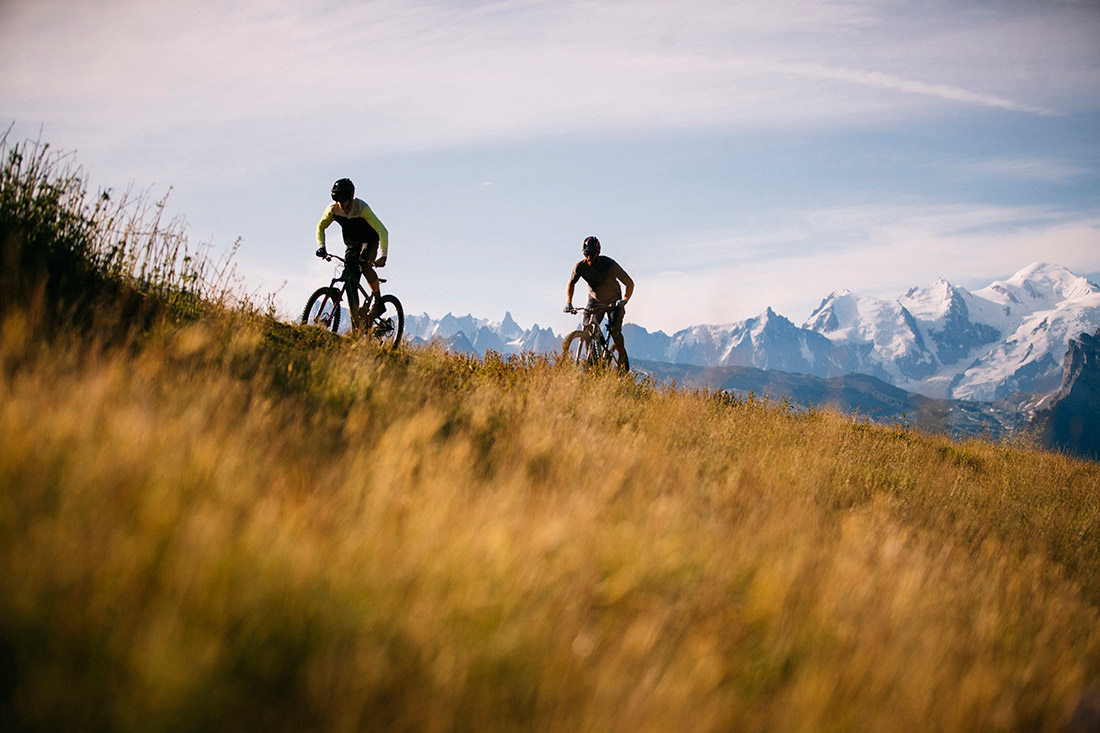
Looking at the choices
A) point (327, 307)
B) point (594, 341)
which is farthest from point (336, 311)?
point (594, 341)

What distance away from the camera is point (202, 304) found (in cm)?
612

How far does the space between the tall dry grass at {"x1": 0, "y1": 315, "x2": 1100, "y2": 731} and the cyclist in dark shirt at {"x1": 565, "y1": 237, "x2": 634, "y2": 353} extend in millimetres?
6902

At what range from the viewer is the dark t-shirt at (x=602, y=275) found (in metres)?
11.3

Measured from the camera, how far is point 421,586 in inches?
75.1

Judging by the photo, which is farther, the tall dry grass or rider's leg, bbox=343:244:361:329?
rider's leg, bbox=343:244:361:329

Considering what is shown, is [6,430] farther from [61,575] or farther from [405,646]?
[405,646]

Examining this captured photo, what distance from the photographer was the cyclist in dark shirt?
11273 millimetres

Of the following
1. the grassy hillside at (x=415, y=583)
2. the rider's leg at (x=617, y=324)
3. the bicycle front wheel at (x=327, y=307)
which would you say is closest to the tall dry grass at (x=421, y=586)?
the grassy hillside at (x=415, y=583)

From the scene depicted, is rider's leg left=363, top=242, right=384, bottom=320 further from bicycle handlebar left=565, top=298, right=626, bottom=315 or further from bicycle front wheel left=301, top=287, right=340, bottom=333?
bicycle handlebar left=565, top=298, right=626, bottom=315

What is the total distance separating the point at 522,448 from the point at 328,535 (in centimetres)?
216

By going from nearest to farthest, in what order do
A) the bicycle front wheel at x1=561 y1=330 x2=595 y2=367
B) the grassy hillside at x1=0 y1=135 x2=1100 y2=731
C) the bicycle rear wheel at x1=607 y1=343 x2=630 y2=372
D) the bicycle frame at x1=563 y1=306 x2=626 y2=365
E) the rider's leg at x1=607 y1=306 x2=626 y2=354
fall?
the grassy hillside at x1=0 y1=135 x2=1100 y2=731 → the bicycle rear wheel at x1=607 y1=343 x2=630 y2=372 → the bicycle front wheel at x1=561 y1=330 x2=595 y2=367 → the bicycle frame at x1=563 y1=306 x2=626 y2=365 → the rider's leg at x1=607 y1=306 x2=626 y2=354

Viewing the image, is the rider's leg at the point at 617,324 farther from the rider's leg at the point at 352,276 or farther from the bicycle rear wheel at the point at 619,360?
the rider's leg at the point at 352,276

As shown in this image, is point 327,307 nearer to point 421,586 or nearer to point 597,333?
point 597,333

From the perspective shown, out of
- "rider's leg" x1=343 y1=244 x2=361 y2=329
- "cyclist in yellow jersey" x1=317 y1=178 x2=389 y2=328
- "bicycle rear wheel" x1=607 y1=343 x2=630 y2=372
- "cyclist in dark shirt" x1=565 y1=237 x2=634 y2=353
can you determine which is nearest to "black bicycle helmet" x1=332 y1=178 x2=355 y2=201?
"cyclist in yellow jersey" x1=317 y1=178 x2=389 y2=328
